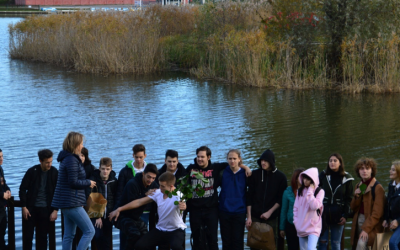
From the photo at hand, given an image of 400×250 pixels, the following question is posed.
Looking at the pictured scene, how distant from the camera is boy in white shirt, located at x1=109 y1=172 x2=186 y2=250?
581 centimetres

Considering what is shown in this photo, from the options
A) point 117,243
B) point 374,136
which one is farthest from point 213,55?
point 117,243

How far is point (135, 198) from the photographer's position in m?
5.96

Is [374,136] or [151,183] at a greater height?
[151,183]

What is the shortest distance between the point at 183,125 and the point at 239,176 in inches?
350

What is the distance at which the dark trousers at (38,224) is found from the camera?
249 inches

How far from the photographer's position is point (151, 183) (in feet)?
19.7

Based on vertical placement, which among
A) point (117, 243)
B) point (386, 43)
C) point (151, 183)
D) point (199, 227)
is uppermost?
point (386, 43)

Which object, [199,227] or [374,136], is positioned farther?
[374,136]

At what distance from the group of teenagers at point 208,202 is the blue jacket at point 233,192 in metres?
0.01

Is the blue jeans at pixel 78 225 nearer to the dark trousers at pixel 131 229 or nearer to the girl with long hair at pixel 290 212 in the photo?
the dark trousers at pixel 131 229

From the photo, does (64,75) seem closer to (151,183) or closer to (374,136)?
(374,136)

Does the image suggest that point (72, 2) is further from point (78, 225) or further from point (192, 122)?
point (78, 225)

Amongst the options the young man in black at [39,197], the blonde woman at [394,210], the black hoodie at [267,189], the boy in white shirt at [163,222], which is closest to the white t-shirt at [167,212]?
the boy in white shirt at [163,222]

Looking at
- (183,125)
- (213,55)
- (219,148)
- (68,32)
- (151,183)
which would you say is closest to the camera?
(151,183)
